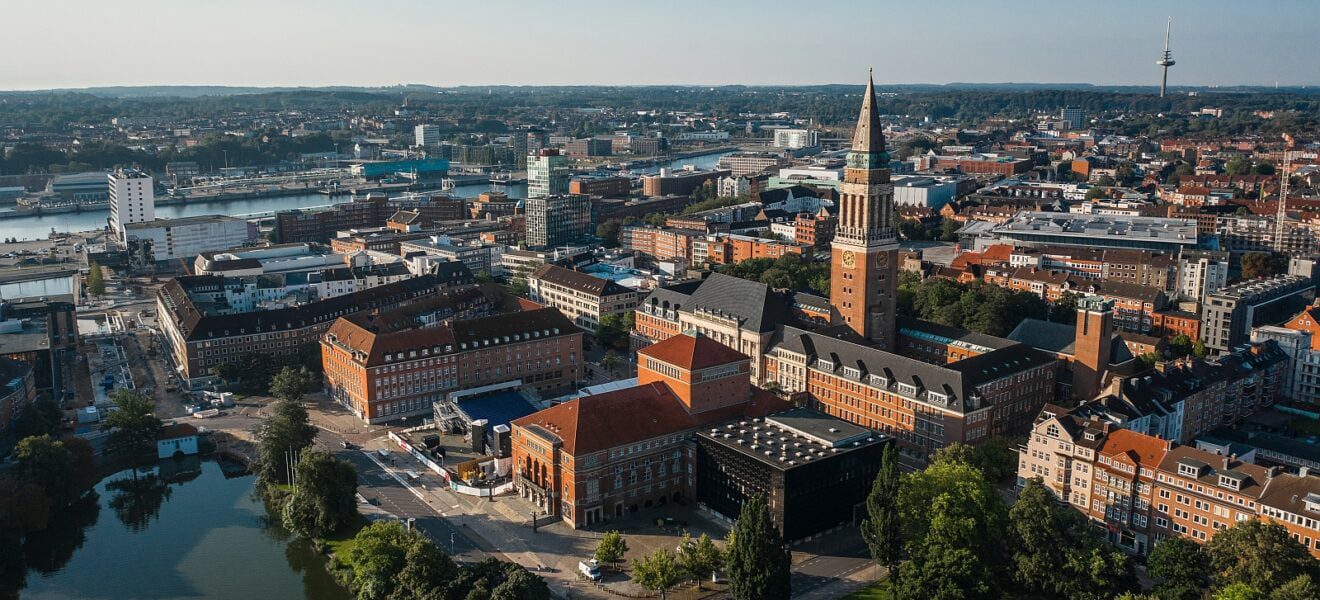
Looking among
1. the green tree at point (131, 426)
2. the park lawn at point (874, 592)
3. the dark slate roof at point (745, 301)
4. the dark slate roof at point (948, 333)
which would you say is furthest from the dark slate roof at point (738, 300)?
the green tree at point (131, 426)

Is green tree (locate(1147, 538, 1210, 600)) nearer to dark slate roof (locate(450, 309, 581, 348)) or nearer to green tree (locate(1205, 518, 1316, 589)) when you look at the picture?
green tree (locate(1205, 518, 1316, 589))

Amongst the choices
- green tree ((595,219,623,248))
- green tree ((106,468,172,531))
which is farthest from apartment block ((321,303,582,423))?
green tree ((595,219,623,248))

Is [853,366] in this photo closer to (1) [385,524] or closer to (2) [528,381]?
(2) [528,381]

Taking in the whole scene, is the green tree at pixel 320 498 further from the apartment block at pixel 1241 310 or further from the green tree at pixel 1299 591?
the apartment block at pixel 1241 310

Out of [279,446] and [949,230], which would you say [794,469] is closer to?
[279,446]

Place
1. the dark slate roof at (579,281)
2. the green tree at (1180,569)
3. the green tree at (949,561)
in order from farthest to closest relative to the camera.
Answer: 1. the dark slate roof at (579,281)
2. the green tree at (949,561)
3. the green tree at (1180,569)

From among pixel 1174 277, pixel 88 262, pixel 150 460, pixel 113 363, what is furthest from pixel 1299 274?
pixel 88 262
